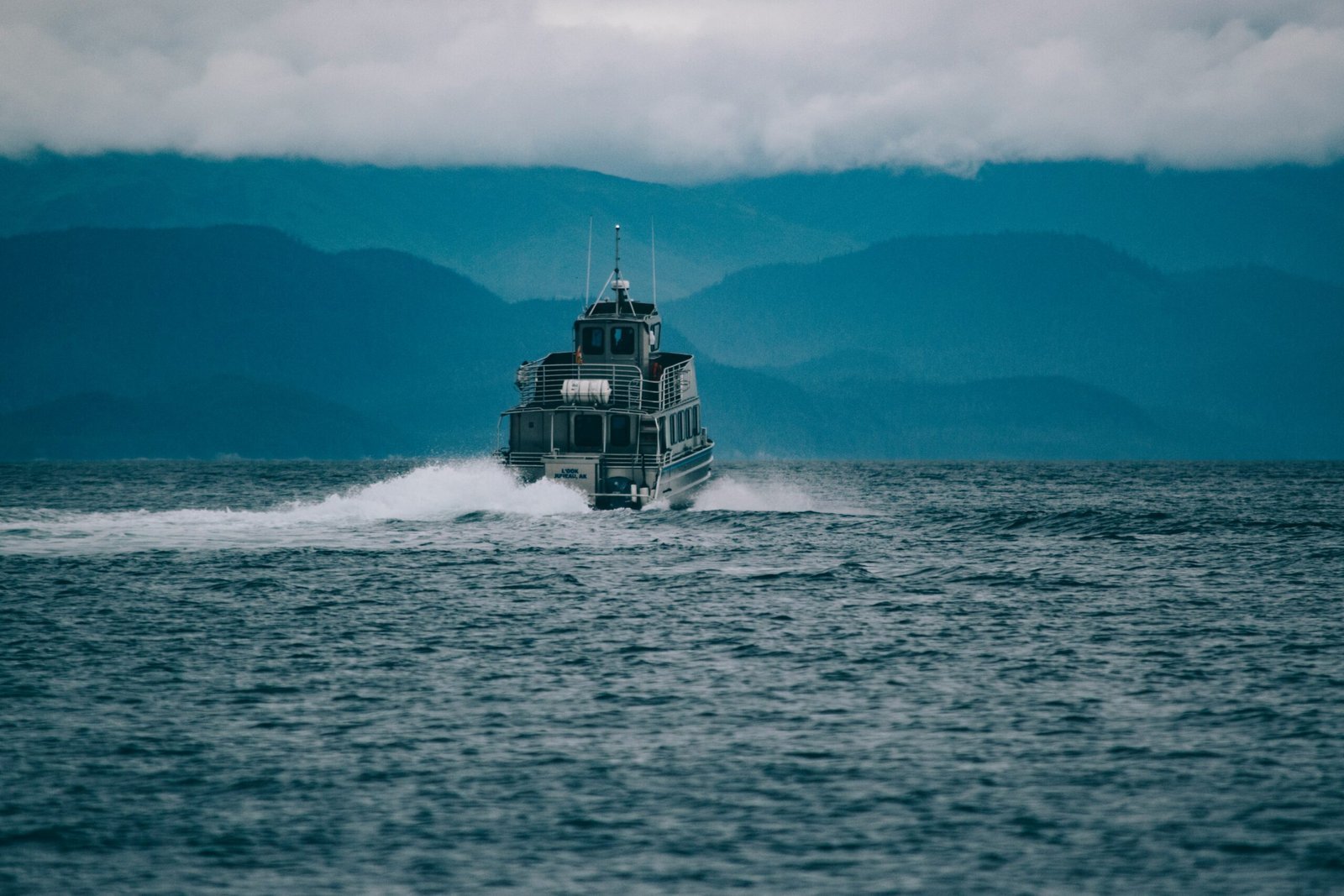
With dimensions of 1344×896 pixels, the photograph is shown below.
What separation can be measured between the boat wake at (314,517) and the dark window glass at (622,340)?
7.41 metres

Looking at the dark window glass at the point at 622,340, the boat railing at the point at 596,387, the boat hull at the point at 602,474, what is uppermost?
the dark window glass at the point at 622,340

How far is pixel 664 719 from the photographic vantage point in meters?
25.2

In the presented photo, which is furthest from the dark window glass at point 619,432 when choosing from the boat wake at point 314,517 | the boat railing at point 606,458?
the boat wake at point 314,517

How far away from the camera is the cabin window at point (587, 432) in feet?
192

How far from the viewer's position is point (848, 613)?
3725cm

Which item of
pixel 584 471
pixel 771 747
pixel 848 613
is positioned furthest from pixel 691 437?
pixel 771 747

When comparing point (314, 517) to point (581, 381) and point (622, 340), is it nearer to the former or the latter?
point (581, 381)

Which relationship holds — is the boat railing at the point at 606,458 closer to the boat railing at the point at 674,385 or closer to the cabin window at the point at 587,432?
the cabin window at the point at 587,432

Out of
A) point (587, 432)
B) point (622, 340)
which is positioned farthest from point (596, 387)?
point (622, 340)

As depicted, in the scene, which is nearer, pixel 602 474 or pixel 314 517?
pixel 602 474

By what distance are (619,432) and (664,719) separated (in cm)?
3435

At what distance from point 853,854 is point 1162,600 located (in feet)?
78.4

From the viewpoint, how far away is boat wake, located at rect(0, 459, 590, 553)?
53.0m

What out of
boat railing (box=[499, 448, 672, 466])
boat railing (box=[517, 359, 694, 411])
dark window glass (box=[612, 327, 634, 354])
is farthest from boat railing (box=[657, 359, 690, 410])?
boat railing (box=[499, 448, 672, 466])
